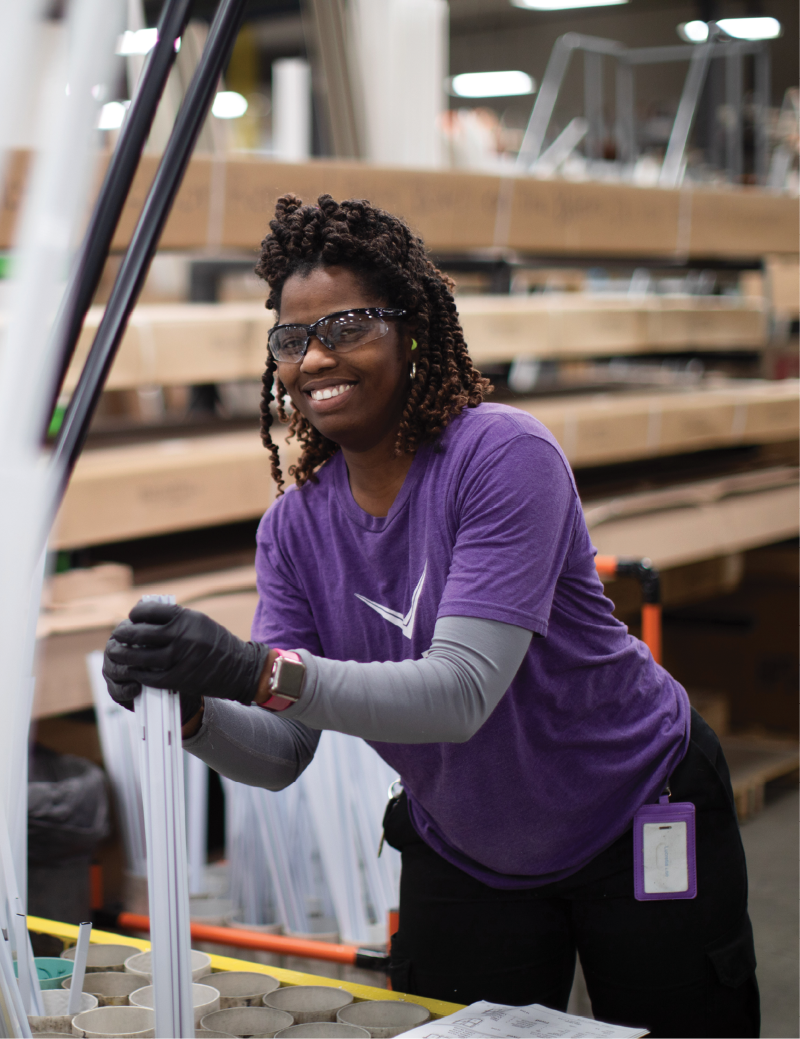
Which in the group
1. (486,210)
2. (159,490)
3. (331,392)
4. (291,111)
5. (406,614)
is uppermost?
(291,111)

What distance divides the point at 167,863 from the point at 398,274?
64 cm

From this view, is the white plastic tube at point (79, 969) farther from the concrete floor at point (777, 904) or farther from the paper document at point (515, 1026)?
the concrete floor at point (777, 904)

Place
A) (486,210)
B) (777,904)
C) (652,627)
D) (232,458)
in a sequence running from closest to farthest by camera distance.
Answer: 1. (652,627)
2. (232,458)
3. (777,904)
4. (486,210)

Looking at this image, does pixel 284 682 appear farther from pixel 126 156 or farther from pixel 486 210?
pixel 486 210

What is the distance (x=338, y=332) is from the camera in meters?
1.23

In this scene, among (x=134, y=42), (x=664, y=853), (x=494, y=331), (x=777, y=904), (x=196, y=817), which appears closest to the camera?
(x=664, y=853)

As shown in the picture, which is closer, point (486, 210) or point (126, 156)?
point (126, 156)

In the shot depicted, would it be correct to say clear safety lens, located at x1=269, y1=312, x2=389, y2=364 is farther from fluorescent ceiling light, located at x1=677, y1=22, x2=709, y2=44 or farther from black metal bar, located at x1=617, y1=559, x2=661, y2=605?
fluorescent ceiling light, located at x1=677, y1=22, x2=709, y2=44

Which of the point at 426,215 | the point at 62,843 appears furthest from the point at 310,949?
the point at 426,215

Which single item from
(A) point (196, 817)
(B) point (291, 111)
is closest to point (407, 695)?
(A) point (196, 817)

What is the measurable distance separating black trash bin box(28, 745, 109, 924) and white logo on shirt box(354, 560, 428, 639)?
56.7 inches

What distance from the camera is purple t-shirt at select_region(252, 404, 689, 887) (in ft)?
3.94

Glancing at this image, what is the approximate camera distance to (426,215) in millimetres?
3561

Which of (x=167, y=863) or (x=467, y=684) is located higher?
(x=467, y=684)
